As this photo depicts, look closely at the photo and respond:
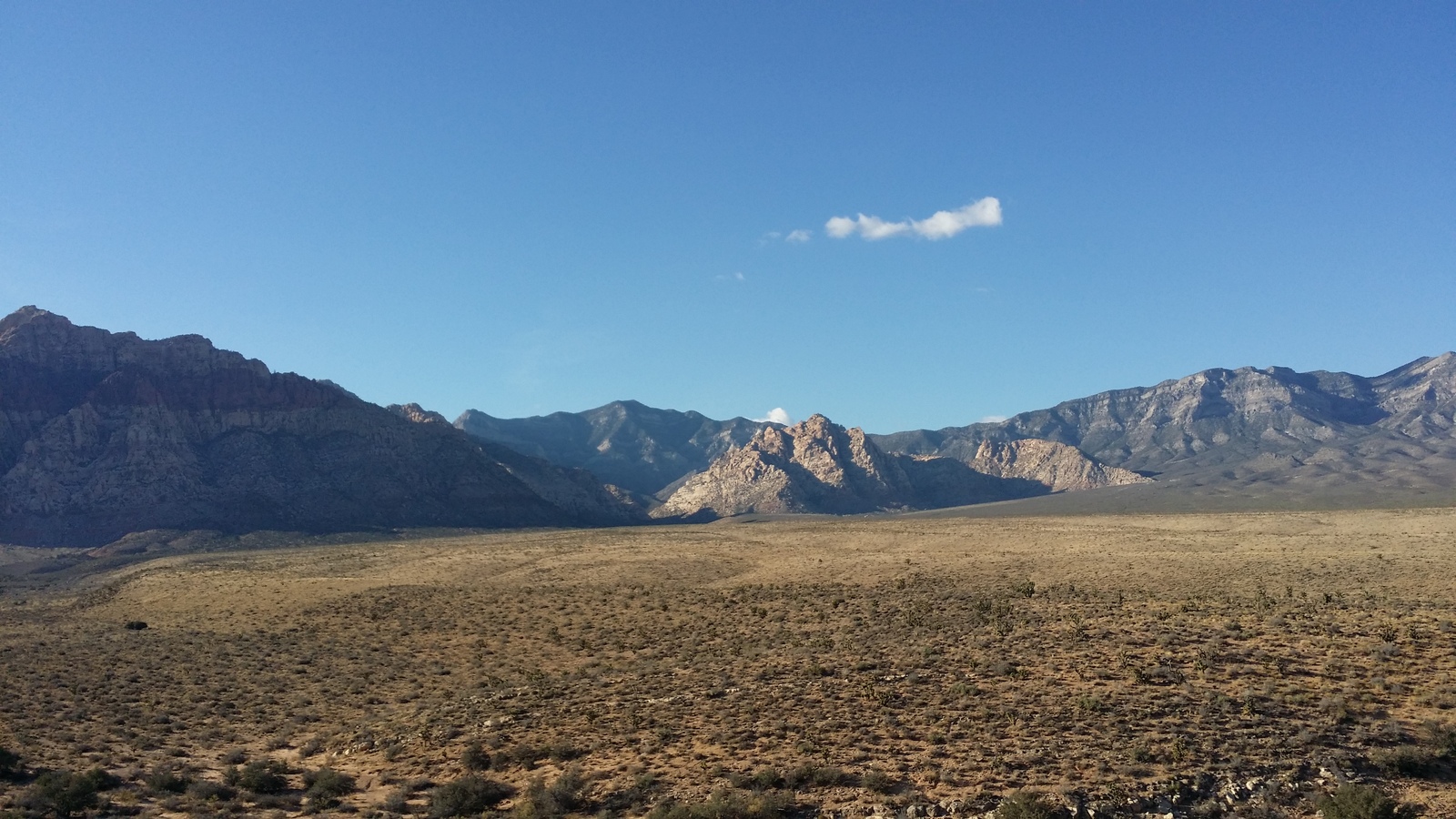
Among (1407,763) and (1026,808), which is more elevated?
(1026,808)

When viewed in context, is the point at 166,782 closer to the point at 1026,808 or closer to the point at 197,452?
the point at 1026,808

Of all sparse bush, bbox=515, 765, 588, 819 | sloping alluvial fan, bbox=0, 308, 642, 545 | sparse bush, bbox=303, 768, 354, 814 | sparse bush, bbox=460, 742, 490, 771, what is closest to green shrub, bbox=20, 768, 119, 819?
sparse bush, bbox=303, 768, 354, 814

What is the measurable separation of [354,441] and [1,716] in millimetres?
151371

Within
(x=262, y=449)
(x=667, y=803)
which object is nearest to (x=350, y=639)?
(x=667, y=803)

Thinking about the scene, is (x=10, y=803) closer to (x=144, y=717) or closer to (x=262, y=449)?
(x=144, y=717)

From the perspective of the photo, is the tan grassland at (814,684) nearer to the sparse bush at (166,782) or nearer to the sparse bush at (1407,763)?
the sparse bush at (1407,763)

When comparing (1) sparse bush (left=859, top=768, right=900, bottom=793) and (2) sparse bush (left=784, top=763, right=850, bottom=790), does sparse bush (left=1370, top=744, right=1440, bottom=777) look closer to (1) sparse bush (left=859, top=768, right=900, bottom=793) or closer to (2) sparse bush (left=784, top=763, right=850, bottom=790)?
(1) sparse bush (left=859, top=768, right=900, bottom=793)

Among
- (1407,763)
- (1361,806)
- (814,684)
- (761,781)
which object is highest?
(814,684)

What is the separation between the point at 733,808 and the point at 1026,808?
5.25m

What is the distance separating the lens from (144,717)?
2644cm

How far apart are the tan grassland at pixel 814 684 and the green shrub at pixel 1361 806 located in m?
0.81

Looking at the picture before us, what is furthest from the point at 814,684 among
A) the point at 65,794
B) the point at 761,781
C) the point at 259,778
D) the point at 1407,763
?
the point at 65,794

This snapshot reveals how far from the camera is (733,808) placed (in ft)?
54.4

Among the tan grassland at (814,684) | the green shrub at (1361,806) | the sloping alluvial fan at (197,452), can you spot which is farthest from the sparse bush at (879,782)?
the sloping alluvial fan at (197,452)
